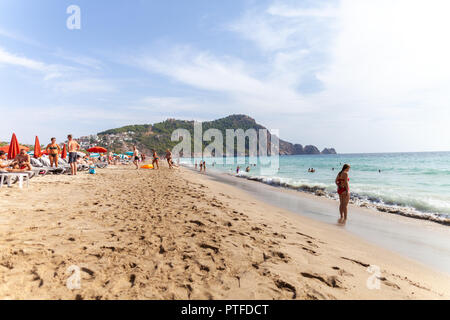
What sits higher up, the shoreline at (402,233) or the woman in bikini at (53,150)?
the woman in bikini at (53,150)

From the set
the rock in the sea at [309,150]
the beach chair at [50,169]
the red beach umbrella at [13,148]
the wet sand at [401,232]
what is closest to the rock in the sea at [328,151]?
the rock in the sea at [309,150]

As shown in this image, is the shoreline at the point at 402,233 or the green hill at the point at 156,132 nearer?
the shoreline at the point at 402,233

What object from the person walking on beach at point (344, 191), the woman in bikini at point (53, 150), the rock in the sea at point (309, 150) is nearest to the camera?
the person walking on beach at point (344, 191)

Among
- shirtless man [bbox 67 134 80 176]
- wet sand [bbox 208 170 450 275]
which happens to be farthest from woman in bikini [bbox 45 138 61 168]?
wet sand [bbox 208 170 450 275]

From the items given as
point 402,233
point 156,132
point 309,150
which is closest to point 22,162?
point 402,233

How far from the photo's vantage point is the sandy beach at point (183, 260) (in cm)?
230

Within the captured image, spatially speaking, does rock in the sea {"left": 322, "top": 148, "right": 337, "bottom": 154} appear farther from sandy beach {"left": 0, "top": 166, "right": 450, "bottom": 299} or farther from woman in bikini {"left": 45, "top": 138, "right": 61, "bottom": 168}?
sandy beach {"left": 0, "top": 166, "right": 450, "bottom": 299}

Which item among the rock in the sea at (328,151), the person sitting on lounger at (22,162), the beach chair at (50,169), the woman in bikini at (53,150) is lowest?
the beach chair at (50,169)

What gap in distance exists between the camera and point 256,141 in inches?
5433

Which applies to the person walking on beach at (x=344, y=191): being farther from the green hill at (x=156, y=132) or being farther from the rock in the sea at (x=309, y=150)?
the rock in the sea at (x=309, y=150)

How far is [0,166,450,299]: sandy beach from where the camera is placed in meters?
2.30

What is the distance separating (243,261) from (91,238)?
2447 millimetres

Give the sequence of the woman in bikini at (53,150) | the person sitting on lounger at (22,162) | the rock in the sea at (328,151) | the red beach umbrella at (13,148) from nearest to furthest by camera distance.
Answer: the person sitting on lounger at (22,162) → the red beach umbrella at (13,148) → the woman in bikini at (53,150) → the rock in the sea at (328,151)
